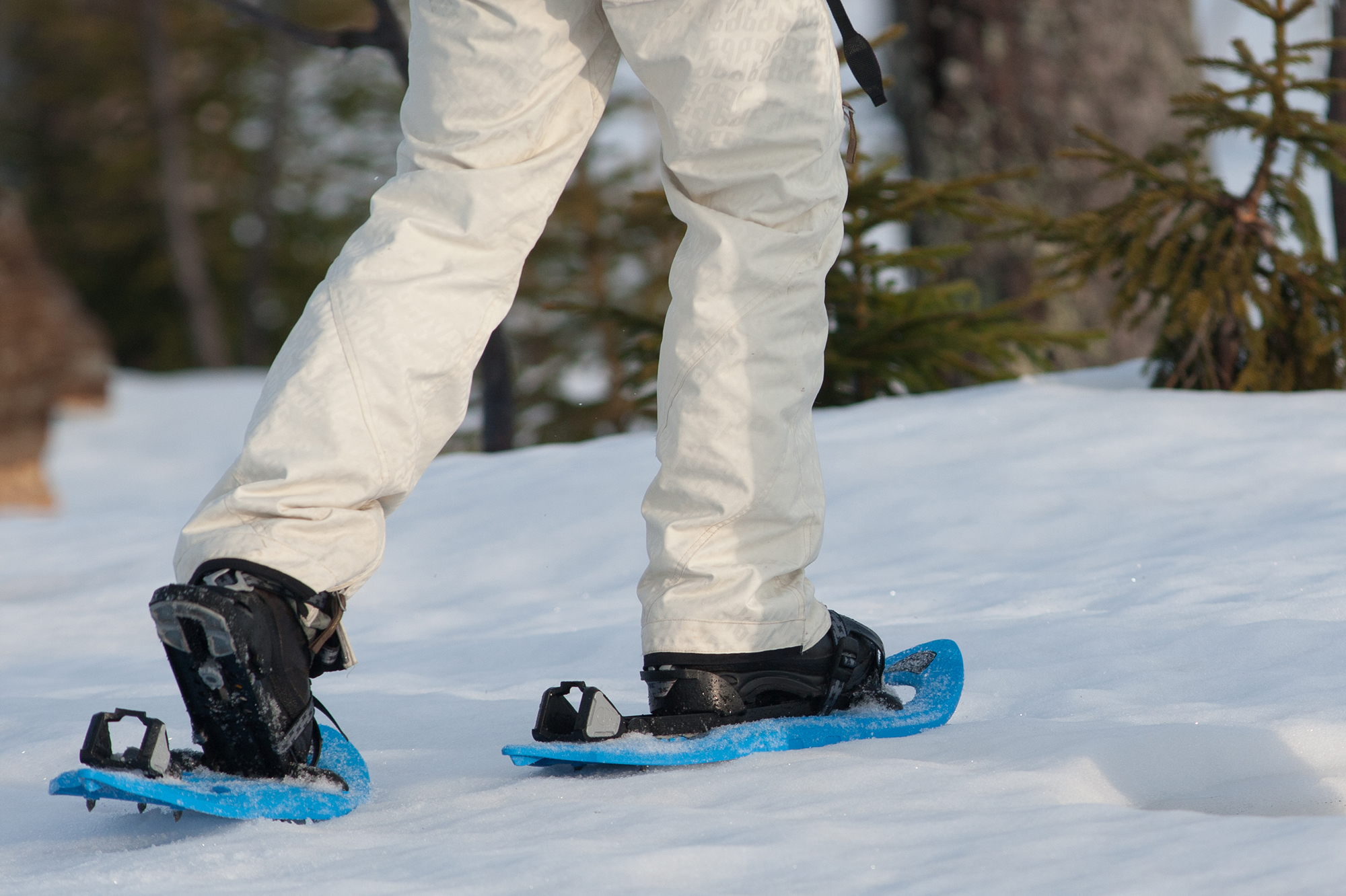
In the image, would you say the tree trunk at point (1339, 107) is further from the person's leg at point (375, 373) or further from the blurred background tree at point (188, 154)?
the blurred background tree at point (188, 154)

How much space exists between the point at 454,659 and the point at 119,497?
9.26 meters

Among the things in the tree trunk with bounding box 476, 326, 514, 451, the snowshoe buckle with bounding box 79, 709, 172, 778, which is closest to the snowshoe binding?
the snowshoe buckle with bounding box 79, 709, 172, 778

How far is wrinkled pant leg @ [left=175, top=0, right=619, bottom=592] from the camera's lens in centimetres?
132

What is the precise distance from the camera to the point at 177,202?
626 inches

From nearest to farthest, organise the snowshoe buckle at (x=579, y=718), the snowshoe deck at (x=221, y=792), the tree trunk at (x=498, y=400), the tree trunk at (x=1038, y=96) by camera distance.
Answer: the snowshoe deck at (x=221, y=792), the snowshoe buckle at (x=579, y=718), the tree trunk at (x=498, y=400), the tree trunk at (x=1038, y=96)

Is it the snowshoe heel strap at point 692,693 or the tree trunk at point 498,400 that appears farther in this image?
Answer: the tree trunk at point 498,400

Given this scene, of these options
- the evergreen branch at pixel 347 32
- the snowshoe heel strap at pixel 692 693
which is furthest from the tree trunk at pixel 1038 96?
the snowshoe heel strap at pixel 692 693

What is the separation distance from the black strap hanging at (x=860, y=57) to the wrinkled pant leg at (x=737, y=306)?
0.06 m

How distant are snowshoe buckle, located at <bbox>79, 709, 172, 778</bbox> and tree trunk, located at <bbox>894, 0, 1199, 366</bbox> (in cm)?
403

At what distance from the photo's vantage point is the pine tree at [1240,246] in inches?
129

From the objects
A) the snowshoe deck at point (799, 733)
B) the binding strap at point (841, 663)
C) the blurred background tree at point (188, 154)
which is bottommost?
the snowshoe deck at point (799, 733)

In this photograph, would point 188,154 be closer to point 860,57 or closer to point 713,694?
point 860,57

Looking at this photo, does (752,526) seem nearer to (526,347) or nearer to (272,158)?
(526,347)

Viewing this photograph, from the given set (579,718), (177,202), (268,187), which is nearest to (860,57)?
(579,718)
